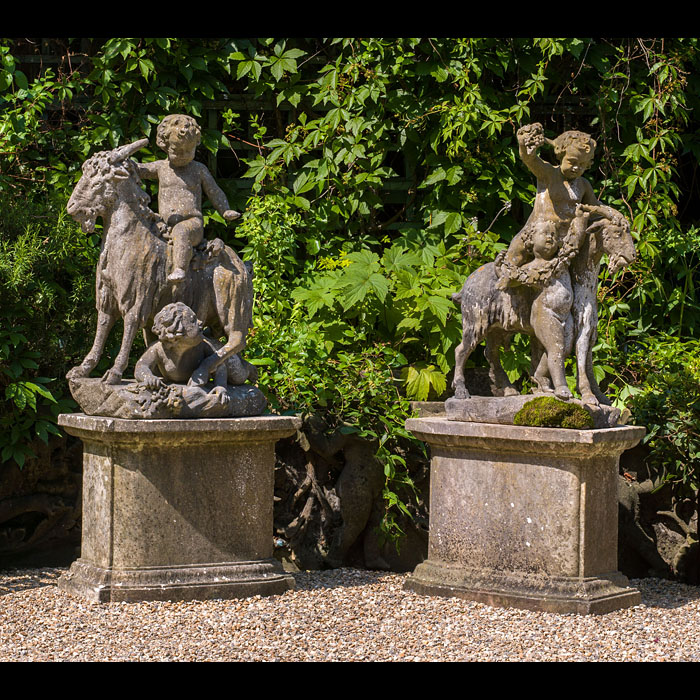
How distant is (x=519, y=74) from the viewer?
802cm

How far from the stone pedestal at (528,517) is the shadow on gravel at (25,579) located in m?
2.07

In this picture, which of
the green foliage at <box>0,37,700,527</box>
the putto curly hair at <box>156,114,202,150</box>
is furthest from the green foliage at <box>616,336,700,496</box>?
the putto curly hair at <box>156,114,202,150</box>

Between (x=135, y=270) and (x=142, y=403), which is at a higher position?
(x=135, y=270)

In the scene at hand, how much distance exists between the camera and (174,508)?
5504mm

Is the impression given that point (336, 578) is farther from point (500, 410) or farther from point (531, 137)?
point (531, 137)

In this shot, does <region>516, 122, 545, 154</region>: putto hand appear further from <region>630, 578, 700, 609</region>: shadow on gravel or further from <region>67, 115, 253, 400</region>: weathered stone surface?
<region>630, 578, 700, 609</region>: shadow on gravel

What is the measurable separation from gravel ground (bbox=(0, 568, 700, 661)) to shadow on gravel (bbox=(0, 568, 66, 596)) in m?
0.03

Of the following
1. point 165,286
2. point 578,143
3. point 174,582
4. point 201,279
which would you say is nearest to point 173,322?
point 165,286

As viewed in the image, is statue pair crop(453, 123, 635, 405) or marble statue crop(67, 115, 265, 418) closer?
marble statue crop(67, 115, 265, 418)

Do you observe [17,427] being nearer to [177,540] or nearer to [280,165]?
[177,540]

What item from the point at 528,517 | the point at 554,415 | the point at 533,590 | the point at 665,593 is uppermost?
the point at 554,415

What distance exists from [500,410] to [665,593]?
1602mm

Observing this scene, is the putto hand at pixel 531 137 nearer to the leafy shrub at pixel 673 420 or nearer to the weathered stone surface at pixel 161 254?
the weathered stone surface at pixel 161 254

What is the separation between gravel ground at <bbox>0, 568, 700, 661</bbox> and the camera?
15.6 feet
